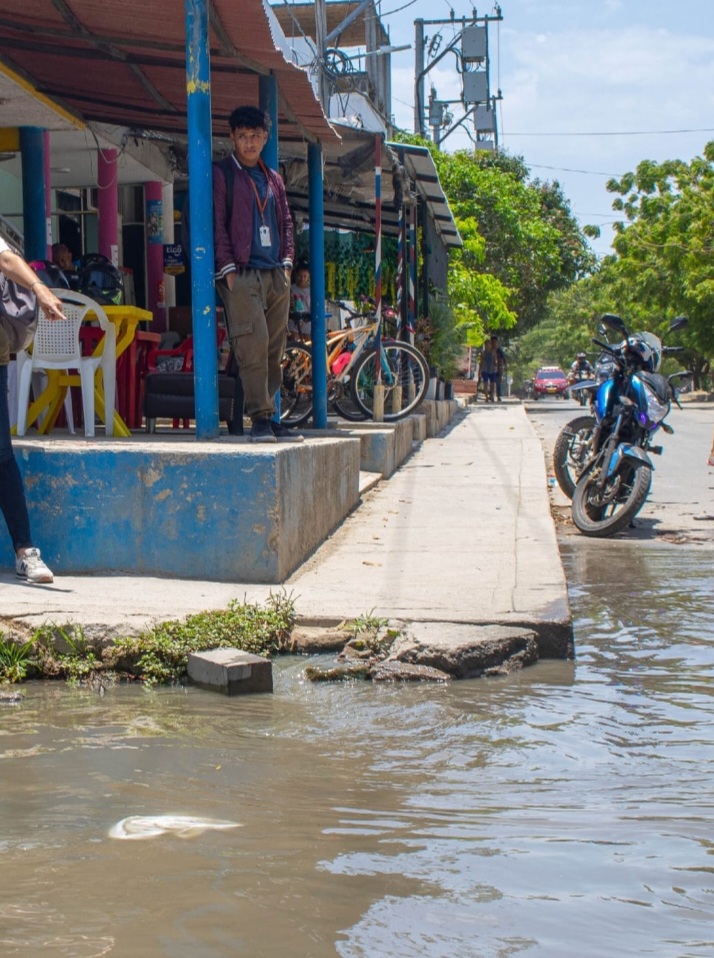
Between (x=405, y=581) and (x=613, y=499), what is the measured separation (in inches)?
112

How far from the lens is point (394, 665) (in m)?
4.12

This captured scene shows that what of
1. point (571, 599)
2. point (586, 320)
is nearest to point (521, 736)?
point (571, 599)

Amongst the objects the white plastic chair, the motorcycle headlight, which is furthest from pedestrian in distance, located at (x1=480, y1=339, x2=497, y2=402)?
the white plastic chair

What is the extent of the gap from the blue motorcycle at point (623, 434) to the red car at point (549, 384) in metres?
44.8

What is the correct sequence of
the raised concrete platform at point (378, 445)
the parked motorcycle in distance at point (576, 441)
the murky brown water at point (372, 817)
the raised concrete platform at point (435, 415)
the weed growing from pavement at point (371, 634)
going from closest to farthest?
1. the murky brown water at point (372, 817)
2. the weed growing from pavement at point (371, 634)
3. the parked motorcycle in distance at point (576, 441)
4. the raised concrete platform at point (378, 445)
5. the raised concrete platform at point (435, 415)

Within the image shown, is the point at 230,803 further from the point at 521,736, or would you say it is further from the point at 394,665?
the point at 394,665

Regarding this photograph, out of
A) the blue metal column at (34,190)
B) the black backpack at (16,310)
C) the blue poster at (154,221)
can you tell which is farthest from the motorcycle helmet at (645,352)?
the blue poster at (154,221)

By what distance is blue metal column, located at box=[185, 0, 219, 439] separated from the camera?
5.78 meters

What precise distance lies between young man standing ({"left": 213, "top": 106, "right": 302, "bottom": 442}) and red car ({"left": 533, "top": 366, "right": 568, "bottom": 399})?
46927mm

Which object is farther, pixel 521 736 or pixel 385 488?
pixel 385 488

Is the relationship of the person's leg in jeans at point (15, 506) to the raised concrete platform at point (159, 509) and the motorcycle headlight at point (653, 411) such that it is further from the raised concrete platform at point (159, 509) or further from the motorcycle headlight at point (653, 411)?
the motorcycle headlight at point (653, 411)

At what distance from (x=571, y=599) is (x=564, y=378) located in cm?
5088

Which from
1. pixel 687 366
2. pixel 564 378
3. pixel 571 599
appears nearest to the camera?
pixel 571 599

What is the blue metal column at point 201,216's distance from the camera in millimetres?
5777
